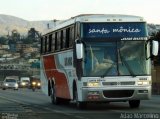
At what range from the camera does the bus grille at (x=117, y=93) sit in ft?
73.8

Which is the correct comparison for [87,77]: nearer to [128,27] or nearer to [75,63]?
[75,63]

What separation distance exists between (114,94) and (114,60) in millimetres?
1236

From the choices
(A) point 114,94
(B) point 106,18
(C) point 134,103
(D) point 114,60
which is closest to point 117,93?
(A) point 114,94

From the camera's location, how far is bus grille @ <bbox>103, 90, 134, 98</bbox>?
22500 millimetres

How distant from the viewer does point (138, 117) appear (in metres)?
18.9

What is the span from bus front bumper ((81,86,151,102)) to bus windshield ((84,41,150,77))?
0.54 metres

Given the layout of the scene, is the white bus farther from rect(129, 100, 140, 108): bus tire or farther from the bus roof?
rect(129, 100, 140, 108): bus tire

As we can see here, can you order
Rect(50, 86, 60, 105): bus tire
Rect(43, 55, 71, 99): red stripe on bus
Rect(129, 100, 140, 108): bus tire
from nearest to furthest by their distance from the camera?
Rect(129, 100, 140, 108): bus tire < Rect(43, 55, 71, 99): red stripe on bus < Rect(50, 86, 60, 105): bus tire

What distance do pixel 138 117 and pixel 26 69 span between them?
492ft

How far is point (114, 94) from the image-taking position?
2258cm

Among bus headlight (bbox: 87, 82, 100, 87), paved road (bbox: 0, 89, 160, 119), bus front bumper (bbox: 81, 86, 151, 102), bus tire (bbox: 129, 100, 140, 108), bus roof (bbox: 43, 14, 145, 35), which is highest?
bus roof (bbox: 43, 14, 145, 35)

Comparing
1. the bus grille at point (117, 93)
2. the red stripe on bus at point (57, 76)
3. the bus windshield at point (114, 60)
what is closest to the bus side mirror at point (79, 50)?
the bus windshield at point (114, 60)

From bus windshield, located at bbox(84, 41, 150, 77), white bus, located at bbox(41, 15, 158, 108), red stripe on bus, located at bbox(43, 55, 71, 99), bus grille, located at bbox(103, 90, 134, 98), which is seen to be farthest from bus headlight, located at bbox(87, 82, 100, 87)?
red stripe on bus, located at bbox(43, 55, 71, 99)

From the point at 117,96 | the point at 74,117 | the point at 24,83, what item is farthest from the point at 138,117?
the point at 24,83
